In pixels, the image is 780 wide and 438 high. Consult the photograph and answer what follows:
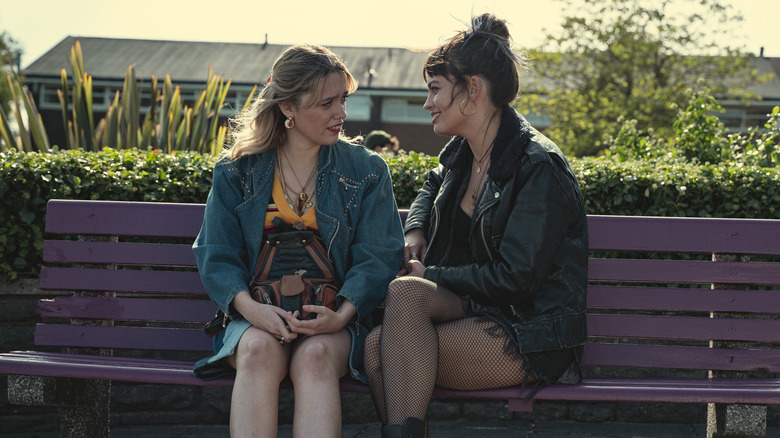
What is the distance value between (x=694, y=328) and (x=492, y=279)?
99cm

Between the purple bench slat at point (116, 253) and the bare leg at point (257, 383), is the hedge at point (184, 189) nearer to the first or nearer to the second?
the purple bench slat at point (116, 253)

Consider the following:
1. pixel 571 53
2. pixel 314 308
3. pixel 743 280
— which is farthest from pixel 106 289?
pixel 571 53

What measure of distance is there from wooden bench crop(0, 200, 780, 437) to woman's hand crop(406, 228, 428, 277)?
1.73 feet

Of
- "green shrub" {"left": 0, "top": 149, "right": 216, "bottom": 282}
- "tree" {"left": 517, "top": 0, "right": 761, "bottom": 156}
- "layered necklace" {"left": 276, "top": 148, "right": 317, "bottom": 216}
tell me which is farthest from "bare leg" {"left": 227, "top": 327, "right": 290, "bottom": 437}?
"tree" {"left": 517, "top": 0, "right": 761, "bottom": 156}

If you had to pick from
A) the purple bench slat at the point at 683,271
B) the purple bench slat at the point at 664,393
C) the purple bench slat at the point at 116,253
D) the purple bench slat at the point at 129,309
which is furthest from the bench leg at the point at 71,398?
the purple bench slat at the point at 683,271

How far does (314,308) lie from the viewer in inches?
110

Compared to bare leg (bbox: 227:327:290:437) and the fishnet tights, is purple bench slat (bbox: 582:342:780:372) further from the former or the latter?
bare leg (bbox: 227:327:290:437)

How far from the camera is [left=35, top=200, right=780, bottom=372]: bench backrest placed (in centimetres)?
312

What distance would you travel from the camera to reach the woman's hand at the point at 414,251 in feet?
10.0

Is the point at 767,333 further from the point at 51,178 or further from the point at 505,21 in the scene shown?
the point at 51,178

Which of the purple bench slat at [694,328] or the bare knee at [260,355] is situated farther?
the purple bench slat at [694,328]

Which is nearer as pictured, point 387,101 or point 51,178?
point 51,178

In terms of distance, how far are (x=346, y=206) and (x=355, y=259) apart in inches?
8.7

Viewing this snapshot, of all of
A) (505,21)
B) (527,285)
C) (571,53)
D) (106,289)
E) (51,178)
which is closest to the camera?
(527,285)
